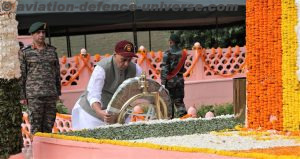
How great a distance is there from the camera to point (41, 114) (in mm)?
9586

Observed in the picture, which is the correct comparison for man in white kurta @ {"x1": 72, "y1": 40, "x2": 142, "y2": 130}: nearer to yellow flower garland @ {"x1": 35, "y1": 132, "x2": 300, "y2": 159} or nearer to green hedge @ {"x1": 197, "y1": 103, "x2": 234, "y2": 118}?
yellow flower garland @ {"x1": 35, "y1": 132, "x2": 300, "y2": 159}

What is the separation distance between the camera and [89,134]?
6301 mm

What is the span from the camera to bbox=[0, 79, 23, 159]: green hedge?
20.9 ft

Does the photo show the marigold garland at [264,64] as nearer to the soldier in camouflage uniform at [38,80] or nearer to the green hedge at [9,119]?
the green hedge at [9,119]

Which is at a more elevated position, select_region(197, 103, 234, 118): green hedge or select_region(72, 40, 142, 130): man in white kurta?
select_region(72, 40, 142, 130): man in white kurta

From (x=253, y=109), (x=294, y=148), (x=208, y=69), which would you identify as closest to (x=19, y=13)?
(x=208, y=69)

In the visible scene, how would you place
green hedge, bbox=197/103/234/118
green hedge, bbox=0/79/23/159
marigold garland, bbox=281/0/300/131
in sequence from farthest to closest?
green hedge, bbox=197/103/234/118, green hedge, bbox=0/79/23/159, marigold garland, bbox=281/0/300/131

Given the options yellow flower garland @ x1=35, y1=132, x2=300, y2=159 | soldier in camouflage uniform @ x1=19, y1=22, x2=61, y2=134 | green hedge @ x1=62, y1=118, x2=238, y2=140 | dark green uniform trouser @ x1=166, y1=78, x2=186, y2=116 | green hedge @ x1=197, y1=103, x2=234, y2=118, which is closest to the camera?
yellow flower garland @ x1=35, y1=132, x2=300, y2=159

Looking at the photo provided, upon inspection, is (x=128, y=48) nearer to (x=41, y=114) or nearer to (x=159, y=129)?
(x=159, y=129)

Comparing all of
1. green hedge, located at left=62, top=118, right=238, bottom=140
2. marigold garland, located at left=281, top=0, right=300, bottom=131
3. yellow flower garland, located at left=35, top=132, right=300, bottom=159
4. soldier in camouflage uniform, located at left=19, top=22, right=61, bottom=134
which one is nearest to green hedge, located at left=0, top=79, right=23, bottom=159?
yellow flower garland, located at left=35, top=132, right=300, bottom=159

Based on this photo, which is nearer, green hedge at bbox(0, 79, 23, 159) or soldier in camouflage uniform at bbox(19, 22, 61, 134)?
green hedge at bbox(0, 79, 23, 159)

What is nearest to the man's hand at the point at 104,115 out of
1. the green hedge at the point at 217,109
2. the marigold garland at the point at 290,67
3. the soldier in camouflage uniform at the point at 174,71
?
the marigold garland at the point at 290,67

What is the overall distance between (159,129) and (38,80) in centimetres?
348

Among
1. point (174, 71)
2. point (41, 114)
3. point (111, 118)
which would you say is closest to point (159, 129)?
point (111, 118)
